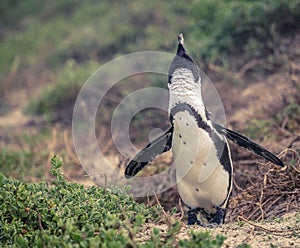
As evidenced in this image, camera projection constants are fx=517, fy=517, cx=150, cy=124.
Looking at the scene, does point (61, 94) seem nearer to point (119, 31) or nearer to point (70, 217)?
point (119, 31)

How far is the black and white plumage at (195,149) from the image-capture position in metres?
3.47

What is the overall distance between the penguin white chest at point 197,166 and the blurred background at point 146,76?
2.06 ft

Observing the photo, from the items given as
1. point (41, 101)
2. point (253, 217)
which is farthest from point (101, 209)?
point (41, 101)

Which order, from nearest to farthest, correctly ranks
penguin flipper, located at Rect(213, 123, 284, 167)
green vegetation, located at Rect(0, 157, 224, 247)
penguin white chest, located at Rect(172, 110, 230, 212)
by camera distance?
green vegetation, located at Rect(0, 157, 224, 247) → penguin white chest, located at Rect(172, 110, 230, 212) → penguin flipper, located at Rect(213, 123, 284, 167)

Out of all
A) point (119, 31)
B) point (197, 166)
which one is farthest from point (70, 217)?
point (119, 31)

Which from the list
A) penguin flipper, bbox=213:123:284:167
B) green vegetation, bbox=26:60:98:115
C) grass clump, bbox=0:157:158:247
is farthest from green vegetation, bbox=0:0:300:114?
grass clump, bbox=0:157:158:247

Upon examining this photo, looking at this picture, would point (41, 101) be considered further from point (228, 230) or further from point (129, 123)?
point (228, 230)

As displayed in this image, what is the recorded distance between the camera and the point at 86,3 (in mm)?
11969

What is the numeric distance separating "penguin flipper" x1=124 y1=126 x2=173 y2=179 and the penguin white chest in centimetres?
8

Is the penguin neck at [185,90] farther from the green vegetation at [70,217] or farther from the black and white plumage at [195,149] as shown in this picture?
the green vegetation at [70,217]

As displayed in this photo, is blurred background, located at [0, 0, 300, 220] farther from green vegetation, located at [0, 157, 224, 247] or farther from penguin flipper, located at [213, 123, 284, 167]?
green vegetation, located at [0, 157, 224, 247]

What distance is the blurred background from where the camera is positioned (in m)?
5.36

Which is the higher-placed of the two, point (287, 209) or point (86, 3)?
point (86, 3)

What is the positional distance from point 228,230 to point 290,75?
324 centimetres
